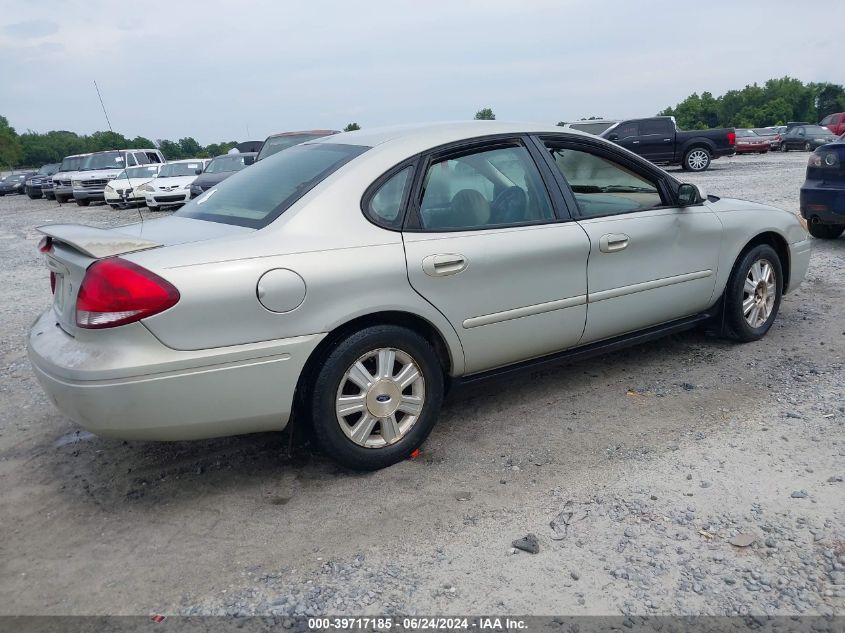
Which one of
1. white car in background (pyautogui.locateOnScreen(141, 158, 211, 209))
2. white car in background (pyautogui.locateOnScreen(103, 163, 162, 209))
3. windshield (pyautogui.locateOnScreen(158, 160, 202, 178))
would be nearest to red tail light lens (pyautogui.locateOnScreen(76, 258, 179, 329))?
white car in background (pyautogui.locateOnScreen(141, 158, 211, 209))

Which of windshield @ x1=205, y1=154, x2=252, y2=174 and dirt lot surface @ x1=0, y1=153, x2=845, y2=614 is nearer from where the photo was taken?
dirt lot surface @ x1=0, y1=153, x2=845, y2=614

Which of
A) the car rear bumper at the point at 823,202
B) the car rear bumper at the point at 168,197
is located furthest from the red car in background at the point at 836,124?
the car rear bumper at the point at 823,202

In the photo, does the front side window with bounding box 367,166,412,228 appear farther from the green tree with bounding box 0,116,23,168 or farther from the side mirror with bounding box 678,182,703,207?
the green tree with bounding box 0,116,23,168

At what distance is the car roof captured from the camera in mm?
3813

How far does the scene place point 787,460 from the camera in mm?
3434

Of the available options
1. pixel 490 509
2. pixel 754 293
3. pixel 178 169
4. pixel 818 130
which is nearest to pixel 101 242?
pixel 490 509

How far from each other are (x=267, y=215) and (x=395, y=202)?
0.61 metres

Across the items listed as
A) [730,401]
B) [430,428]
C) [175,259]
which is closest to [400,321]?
[430,428]

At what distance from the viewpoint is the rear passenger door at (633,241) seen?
4.20m

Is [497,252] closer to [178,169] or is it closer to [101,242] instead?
[101,242]

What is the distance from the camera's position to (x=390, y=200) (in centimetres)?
358

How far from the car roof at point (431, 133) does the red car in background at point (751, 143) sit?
3231cm

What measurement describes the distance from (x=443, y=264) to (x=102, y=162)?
82.8 feet

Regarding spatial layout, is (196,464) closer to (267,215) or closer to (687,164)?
(267,215)
